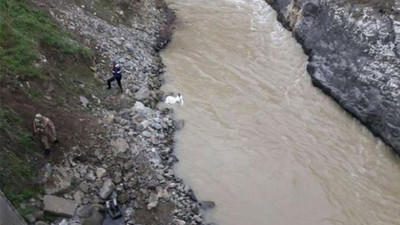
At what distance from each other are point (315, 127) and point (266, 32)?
9.28 metres

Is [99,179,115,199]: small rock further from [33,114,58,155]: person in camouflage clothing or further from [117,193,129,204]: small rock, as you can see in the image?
[33,114,58,155]: person in camouflage clothing

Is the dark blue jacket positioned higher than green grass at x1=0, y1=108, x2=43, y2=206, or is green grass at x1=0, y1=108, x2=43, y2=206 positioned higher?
the dark blue jacket

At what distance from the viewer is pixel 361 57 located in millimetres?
20703

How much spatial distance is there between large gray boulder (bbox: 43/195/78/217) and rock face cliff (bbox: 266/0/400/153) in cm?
1269

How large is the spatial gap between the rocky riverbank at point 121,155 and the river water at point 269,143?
792mm

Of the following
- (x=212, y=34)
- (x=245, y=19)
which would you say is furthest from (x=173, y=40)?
(x=245, y=19)

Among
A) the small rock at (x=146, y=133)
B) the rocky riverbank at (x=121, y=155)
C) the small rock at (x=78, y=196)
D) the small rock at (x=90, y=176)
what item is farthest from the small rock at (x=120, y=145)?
the small rock at (x=78, y=196)

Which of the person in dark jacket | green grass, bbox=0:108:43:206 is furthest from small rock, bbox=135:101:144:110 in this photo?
green grass, bbox=0:108:43:206

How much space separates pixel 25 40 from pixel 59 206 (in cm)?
739

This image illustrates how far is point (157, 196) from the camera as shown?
48.3 ft

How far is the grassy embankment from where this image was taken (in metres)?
13.2

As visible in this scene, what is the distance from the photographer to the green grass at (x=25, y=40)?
16.1 meters

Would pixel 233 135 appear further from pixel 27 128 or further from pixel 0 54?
pixel 0 54

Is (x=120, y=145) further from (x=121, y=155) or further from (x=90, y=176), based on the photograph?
(x=90, y=176)
